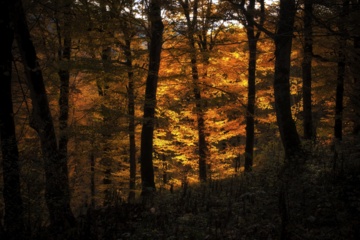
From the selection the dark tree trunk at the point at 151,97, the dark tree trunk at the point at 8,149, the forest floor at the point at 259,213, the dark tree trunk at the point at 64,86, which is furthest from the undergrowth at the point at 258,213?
A: the dark tree trunk at the point at 64,86

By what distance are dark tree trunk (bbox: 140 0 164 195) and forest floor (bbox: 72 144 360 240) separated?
2880 mm

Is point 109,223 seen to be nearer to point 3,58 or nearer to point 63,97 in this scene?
point 3,58

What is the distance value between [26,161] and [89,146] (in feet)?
26.2

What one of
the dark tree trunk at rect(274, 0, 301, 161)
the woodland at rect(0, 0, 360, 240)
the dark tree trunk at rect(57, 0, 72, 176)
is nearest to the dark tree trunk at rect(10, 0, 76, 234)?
the woodland at rect(0, 0, 360, 240)

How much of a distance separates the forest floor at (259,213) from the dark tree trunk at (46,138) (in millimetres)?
723

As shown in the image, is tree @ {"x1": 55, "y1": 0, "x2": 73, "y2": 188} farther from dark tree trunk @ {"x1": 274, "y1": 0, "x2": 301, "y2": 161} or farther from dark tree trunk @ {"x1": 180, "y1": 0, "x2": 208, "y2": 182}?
dark tree trunk @ {"x1": 274, "y1": 0, "x2": 301, "y2": 161}

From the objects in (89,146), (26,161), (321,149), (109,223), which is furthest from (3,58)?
(321,149)

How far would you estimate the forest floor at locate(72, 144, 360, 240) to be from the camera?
5.11 m

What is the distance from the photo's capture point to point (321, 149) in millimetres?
9695

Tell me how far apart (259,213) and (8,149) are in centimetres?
581

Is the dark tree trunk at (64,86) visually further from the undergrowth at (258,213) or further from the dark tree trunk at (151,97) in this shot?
the undergrowth at (258,213)

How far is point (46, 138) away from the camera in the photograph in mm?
7055

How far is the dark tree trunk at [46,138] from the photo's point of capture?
6.61 meters

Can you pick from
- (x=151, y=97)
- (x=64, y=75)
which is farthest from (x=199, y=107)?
(x=64, y=75)
